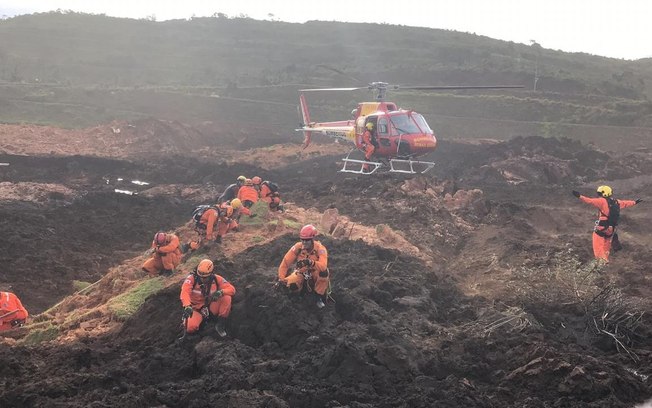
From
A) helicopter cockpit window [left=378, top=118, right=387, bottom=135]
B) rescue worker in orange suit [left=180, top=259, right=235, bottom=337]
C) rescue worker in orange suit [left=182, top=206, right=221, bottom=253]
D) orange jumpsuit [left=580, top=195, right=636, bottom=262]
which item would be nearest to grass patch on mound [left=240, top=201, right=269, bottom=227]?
rescue worker in orange suit [left=182, top=206, right=221, bottom=253]

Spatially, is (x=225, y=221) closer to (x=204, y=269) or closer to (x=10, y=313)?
(x=204, y=269)

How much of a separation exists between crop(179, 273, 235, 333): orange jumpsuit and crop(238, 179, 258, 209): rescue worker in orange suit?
587 cm

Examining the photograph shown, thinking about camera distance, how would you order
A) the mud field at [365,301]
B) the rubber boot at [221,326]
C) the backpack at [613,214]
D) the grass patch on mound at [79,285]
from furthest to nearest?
the grass patch on mound at [79,285], the backpack at [613,214], the rubber boot at [221,326], the mud field at [365,301]

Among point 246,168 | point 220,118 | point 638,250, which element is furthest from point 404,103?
point 638,250

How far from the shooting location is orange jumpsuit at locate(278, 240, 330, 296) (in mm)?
8282

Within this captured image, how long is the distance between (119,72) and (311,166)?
31.6 meters

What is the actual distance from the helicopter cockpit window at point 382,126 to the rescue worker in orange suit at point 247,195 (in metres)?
5.08

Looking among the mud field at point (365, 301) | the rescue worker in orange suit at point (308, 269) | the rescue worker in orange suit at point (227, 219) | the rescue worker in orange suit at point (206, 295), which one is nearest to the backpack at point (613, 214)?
the mud field at point (365, 301)

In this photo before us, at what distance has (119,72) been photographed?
47.6 meters

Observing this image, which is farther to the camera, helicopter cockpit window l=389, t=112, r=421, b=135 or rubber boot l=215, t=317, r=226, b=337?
helicopter cockpit window l=389, t=112, r=421, b=135

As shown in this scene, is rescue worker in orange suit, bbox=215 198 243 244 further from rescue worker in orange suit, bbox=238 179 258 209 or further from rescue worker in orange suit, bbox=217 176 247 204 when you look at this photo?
rescue worker in orange suit, bbox=217 176 247 204

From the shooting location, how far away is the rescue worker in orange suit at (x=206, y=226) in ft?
39.3

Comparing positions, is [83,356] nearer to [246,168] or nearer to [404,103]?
[246,168]

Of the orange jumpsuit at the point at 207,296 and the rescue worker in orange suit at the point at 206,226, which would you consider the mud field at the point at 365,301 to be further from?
the rescue worker in orange suit at the point at 206,226
